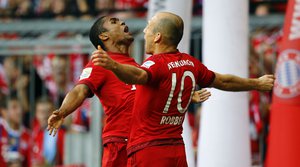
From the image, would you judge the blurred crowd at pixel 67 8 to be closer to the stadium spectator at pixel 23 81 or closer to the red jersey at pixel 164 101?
the stadium spectator at pixel 23 81

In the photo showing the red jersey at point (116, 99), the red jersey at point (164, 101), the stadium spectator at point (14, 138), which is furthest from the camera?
the stadium spectator at point (14, 138)

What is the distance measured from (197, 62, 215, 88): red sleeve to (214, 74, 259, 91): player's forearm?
0.51ft

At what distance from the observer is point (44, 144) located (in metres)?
14.1

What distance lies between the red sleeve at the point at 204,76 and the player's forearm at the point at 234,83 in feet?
0.51

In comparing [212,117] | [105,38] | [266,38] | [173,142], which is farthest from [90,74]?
[266,38]

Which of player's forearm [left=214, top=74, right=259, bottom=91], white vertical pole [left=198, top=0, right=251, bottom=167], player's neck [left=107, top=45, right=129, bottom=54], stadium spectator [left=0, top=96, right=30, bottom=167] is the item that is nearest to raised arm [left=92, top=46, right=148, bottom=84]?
player's forearm [left=214, top=74, right=259, bottom=91]

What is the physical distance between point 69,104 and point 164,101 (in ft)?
3.28

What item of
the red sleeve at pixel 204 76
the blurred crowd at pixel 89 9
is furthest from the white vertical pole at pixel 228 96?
the red sleeve at pixel 204 76

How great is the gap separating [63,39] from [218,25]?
2714 mm

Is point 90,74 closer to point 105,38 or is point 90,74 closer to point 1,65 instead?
point 105,38

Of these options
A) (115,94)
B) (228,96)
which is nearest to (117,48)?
(115,94)

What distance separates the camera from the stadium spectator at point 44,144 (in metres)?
14.0

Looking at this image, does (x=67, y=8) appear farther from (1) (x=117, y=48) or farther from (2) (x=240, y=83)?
(2) (x=240, y=83)

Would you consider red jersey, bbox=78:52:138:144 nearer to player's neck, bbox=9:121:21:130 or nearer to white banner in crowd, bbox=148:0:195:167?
white banner in crowd, bbox=148:0:195:167
